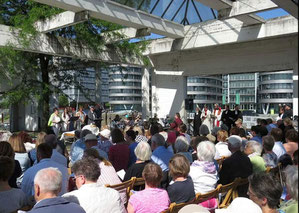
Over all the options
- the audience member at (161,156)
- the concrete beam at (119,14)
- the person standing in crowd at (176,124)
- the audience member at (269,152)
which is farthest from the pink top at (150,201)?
the concrete beam at (119,14)

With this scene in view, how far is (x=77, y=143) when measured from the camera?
5.44 metres

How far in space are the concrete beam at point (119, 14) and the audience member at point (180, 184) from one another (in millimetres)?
6943

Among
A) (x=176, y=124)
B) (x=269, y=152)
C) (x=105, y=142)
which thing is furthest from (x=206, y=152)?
(x=176, y=124)

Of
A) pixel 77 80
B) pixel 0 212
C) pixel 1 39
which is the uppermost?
pixel 1 39

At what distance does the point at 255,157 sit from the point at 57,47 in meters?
10.2

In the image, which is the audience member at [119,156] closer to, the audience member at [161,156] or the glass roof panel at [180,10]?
the audience member at [161,156]

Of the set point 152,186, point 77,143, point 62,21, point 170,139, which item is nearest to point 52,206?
point 152,186

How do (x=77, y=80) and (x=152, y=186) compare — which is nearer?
(x=152, y=186)

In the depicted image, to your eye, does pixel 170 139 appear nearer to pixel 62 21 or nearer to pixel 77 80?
pixel 62 21

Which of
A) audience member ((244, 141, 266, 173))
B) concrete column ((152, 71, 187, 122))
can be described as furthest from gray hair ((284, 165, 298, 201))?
concrete column ((152, 71, 187, 122))

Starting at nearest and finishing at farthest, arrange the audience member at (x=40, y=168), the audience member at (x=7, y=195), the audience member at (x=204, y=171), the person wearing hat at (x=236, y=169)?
the audience member at (x=7, y=195) < the audience member at (x=40, y=168) < the audience member at (x=204, y=171) < the person wearing hat at (x=236, y=169)

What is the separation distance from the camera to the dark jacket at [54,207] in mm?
2033

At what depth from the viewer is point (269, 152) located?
181 inches

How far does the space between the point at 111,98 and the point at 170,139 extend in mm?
116647
